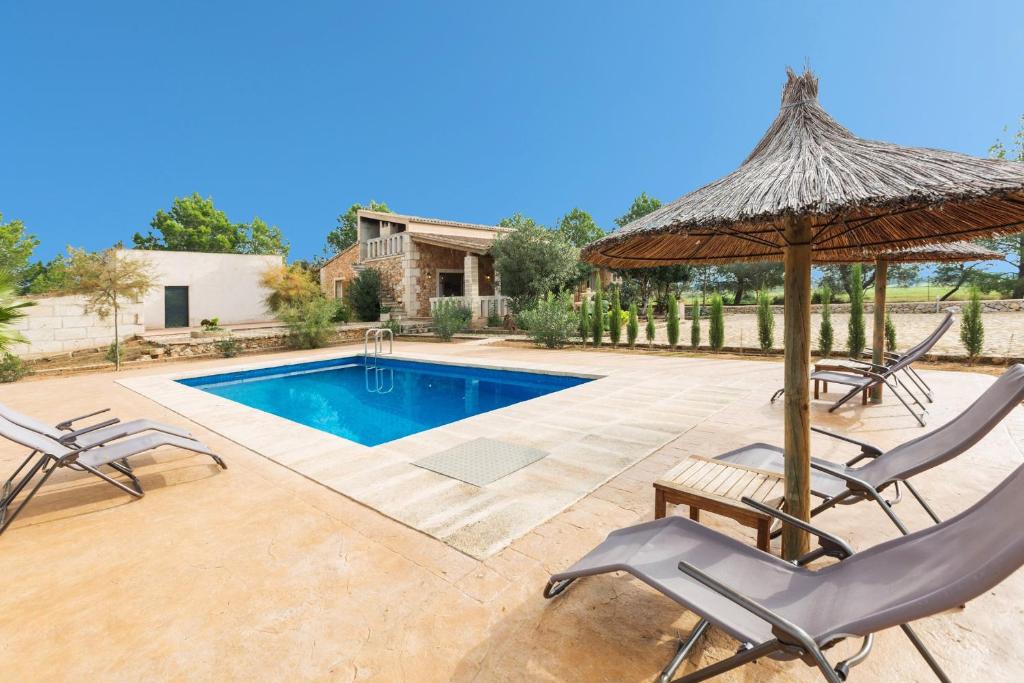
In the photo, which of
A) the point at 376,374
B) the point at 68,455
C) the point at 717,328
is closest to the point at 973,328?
the point at 717,328

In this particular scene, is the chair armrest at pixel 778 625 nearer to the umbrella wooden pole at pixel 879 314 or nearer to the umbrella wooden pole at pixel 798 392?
the umbrella wooden pole at pixel 798 392

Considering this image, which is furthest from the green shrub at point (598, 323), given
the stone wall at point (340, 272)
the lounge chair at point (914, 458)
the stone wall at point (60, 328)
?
the stone wall at point (340, 272)

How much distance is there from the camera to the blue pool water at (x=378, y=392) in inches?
283

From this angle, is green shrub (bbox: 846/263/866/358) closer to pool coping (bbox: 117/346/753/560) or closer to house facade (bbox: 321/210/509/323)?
pool coping (bbox: 117/346/753/560)

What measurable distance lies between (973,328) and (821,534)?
9.55m

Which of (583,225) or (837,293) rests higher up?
(583,225)

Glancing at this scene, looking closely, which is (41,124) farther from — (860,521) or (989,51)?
(989,51)

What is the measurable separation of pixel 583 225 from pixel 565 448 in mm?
31706

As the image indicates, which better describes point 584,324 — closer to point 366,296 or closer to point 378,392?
point 378,392

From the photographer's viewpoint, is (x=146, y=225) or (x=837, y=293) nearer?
(x=837, y=293)

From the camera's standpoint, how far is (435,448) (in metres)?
4.55

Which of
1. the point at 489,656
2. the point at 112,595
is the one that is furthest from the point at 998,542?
the point at 112,595

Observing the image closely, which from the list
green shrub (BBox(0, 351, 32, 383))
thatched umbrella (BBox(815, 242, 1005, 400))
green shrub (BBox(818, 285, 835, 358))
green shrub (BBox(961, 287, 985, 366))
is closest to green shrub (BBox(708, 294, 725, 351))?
green shrub (BBox(818, 285, 835, 358))

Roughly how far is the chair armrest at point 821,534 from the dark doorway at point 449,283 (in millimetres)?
19502
